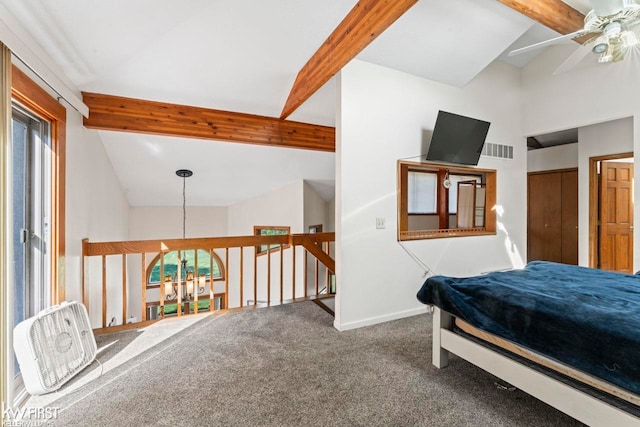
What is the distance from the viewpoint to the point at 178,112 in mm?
3307

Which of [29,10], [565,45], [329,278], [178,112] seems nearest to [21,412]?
[29,10]

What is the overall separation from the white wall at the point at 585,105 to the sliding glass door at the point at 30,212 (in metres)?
5.43

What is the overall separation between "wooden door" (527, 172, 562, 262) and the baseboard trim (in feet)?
12.5

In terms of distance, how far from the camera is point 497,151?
12.2 ft

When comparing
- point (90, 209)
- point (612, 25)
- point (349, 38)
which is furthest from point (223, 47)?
point (612, 25)

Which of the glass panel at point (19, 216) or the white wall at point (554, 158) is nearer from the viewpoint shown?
the glass panel at point (19, 216)

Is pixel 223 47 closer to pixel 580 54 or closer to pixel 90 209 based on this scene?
pixel 90 209

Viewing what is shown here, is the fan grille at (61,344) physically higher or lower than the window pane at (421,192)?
lower

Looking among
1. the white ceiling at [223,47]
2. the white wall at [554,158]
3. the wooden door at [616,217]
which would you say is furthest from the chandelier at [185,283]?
the white wall at [554,158]

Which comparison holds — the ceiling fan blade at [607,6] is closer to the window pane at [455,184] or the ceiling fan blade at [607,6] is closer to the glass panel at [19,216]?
the window pane at [455,184]

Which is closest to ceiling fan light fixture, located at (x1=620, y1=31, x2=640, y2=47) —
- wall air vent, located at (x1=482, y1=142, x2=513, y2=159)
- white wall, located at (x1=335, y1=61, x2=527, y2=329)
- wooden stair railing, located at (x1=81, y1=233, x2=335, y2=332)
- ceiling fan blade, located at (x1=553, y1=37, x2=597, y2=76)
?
ceiling fan blade, located at (x1=553, y1=37, x2=597, y2=76)

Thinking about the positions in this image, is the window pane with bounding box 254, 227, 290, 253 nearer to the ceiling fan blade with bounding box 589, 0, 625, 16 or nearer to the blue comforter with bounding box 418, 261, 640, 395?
the blue comforter with bounding box 418, 261, 640, 395

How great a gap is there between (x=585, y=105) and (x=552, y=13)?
1682mm

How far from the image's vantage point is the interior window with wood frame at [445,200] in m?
3.22
